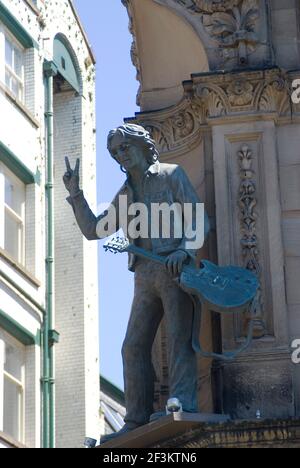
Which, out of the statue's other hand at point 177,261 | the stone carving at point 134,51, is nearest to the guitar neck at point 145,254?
the statue's other hand at point 177,261

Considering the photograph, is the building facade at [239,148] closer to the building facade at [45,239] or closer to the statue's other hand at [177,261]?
the statue's other hand at [177,261]

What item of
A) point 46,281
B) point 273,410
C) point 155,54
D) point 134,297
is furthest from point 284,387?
point 46,281

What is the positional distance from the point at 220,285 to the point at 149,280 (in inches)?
30.5

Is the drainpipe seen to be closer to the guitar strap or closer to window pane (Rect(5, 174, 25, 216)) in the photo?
window pane (Rect(5, 174, 25, 216))

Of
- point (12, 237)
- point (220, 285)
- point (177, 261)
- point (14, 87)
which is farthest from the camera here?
point (14, 87)

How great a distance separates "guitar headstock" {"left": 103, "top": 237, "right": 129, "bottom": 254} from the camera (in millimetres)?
17723

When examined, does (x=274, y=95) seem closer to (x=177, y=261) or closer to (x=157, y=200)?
(x=157, y=200)

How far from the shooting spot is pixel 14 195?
35.2 metres

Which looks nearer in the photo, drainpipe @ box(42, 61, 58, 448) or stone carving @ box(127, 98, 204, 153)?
stone carving @ box(127, 98, 204, 153)

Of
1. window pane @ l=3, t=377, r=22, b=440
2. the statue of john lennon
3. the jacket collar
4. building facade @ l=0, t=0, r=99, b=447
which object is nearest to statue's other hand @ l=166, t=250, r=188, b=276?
the statue of john lennon

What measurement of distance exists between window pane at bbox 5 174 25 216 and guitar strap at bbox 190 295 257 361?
17425mm

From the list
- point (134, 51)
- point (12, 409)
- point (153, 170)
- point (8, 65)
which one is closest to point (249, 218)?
point (153, 170)

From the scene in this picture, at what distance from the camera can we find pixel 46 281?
117 ft
